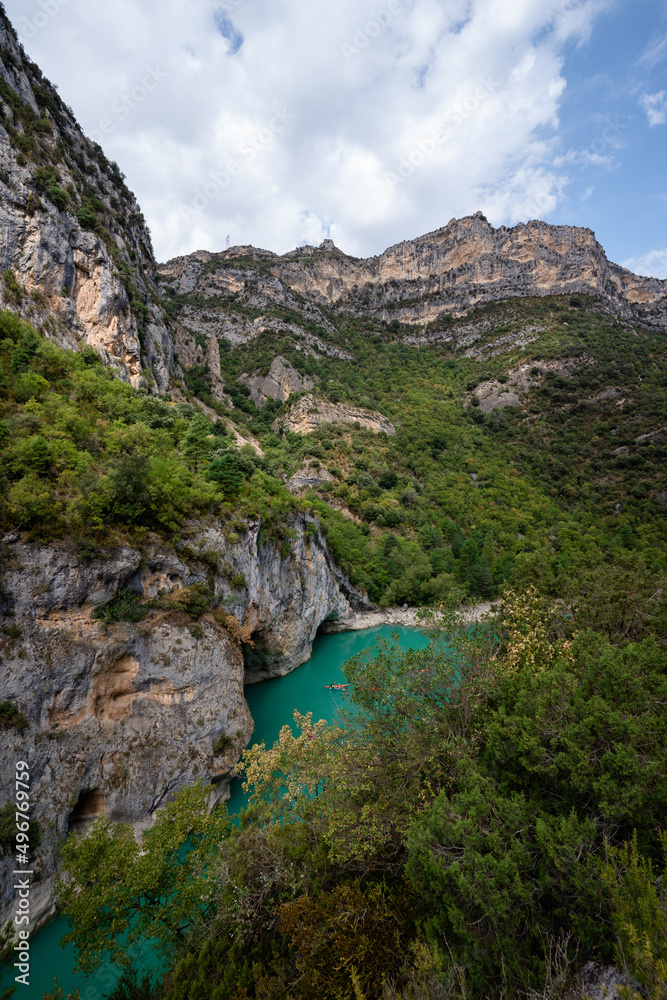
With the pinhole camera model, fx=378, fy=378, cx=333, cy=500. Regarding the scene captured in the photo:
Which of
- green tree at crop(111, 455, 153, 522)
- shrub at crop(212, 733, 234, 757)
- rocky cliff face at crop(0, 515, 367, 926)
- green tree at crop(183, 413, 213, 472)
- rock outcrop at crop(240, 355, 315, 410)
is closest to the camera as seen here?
rocky cliff face at crop(0, 515, 367, 926)

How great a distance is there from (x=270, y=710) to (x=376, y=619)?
14322 mm

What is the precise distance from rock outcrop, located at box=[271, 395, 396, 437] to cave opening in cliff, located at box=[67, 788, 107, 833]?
3666 cm

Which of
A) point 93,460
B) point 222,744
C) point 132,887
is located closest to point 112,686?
point 222,744

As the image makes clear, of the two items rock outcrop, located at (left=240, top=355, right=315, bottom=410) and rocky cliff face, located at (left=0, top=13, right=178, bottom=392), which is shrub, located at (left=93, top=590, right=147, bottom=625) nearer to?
rocky cliff face, located at (left=0, top=13, right=178, bottom=392)

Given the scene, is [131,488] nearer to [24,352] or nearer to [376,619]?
[24,352]

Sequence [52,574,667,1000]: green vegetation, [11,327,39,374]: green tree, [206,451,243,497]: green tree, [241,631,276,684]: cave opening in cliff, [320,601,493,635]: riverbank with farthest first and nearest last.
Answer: [320,601,493,635]: riverbank
[241,631,276,684]: cave opening in cliff
[206,451,243,497]: green tree
[11,327,39,374]: green tree
[52,574,667,1000]: green vegetation

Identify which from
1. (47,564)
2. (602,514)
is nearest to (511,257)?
(602,514)

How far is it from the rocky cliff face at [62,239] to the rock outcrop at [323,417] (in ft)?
52.9

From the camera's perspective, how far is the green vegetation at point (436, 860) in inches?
168

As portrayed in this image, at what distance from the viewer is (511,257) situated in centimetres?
7681

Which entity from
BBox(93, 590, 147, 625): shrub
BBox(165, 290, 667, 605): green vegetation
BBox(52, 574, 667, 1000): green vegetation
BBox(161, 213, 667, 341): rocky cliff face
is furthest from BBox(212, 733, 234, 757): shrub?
BBox(161, 213, 667, 341): rocky cliff face

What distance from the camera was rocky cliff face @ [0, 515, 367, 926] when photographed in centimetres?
892

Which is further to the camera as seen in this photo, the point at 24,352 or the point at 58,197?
the point at 58,197

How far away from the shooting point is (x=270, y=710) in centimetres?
1805
